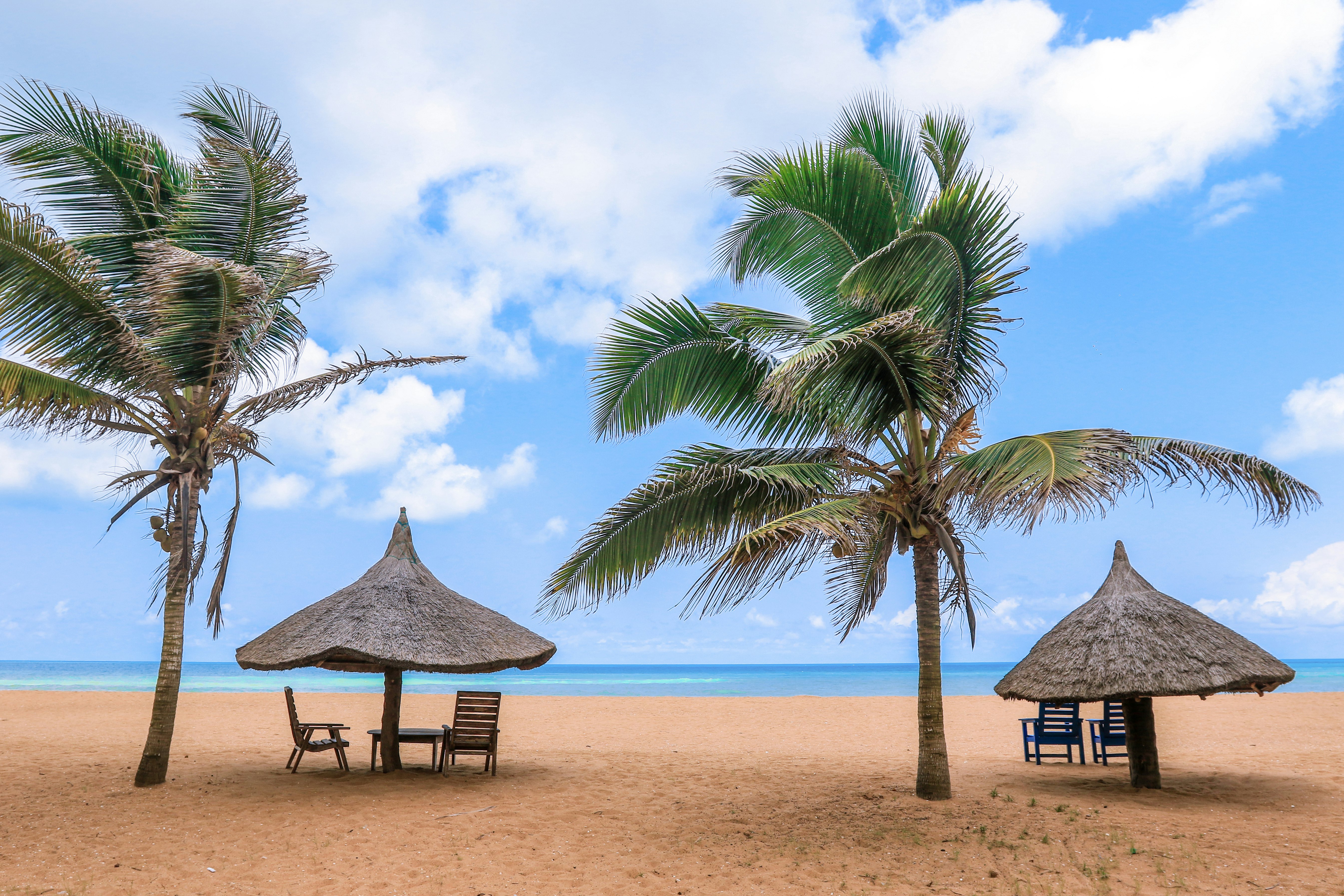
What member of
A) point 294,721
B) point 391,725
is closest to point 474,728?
point 391,725

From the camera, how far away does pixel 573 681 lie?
59000 mm

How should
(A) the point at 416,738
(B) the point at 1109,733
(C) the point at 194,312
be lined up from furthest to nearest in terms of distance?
(B) the point at 1109,733 < (A) the point at 416,738 < (C) the point at 194,312

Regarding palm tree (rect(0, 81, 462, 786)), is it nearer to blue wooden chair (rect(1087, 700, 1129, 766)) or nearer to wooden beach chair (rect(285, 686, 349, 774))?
wooden beach chair (rect(285, 686, 349, 774))

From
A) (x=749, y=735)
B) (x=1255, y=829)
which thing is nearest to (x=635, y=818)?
(x=1255, y=829)

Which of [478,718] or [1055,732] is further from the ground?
[478,718]

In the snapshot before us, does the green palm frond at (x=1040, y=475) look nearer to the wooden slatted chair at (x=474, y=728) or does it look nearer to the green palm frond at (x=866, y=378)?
the green palm frond at (x=866, y=378)

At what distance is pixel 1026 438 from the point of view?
6.31m

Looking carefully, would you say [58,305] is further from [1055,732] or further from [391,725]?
[1055,732]

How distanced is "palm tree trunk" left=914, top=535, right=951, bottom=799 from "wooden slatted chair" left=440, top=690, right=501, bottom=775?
13.4ft

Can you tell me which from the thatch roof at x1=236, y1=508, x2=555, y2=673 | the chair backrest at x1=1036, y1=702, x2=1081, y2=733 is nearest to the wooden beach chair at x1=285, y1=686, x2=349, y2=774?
the thatch roof at x1=236, y1=508, x2=555, y2=673

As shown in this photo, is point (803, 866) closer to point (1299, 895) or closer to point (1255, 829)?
point (1299, 895)

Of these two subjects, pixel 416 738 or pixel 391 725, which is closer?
pixel 416 738

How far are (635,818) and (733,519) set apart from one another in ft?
8.69

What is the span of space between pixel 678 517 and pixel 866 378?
2067 millimetres
